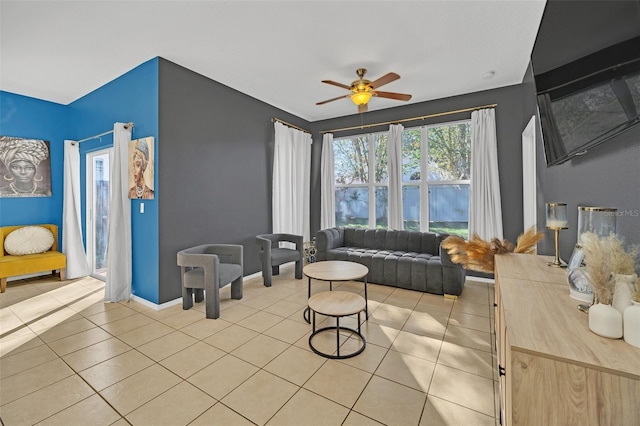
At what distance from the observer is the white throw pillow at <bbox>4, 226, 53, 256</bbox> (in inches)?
155

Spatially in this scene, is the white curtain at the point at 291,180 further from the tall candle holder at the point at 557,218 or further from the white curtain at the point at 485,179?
the tall candle holder at the point at 557,218

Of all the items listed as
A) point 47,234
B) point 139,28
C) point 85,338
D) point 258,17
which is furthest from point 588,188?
point 47,234

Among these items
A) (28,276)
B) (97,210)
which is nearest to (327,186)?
(97,210)

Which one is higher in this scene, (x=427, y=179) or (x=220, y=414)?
(x=427, y=179)

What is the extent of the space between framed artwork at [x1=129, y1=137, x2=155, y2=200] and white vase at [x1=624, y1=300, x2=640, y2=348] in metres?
3.69

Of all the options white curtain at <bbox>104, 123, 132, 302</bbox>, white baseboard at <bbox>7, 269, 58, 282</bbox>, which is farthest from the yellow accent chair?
white curtain at <bbox>104, 123, 132, 302</bbox>

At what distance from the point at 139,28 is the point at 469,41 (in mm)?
3242

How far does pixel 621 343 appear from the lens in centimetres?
80

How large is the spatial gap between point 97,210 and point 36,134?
4.80 ft

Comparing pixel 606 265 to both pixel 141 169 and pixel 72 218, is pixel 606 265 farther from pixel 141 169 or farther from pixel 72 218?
pixel 72 218

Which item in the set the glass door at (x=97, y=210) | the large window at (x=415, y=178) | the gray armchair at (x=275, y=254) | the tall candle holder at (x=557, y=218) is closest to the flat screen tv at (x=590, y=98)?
the tall candle holder at (x=557, y=218)

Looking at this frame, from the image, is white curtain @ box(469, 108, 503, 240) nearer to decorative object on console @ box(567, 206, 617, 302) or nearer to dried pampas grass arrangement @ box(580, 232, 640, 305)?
decorative object on console @ box(567, 206, 617, 302)

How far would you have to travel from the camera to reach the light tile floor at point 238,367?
1.63 meters

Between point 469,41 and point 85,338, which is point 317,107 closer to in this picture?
point 469,41
